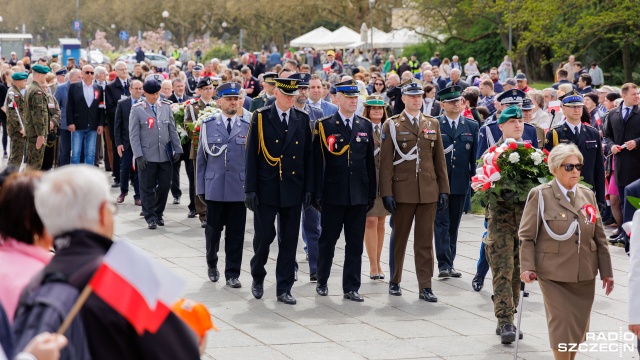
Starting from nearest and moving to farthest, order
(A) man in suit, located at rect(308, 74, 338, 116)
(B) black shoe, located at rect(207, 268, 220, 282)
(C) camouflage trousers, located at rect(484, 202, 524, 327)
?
(C) camouflage trousers, located at rect(484, 202, 524, 327)
(B) black shoe, located at rect(207, 268, 220, 282)
(A) man in suit, located at rect(308, 74, 338, 116)

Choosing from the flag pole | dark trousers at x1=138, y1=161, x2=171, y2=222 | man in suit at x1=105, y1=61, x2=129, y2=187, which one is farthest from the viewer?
man in suit at x1=105, y1=61, x2=129, y2=187

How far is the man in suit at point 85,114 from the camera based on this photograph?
17.2 metres

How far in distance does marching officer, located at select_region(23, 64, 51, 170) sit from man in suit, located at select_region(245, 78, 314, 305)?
753 cm

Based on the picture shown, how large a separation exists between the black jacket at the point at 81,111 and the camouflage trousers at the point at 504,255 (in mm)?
10082

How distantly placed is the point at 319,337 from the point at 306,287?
202cm

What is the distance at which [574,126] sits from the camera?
11.8 m

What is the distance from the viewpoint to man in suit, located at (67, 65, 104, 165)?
17.2m

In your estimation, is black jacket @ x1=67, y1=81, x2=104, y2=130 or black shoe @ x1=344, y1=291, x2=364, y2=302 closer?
black shoe @ x1=344, y1=291, x2=364, y2=302

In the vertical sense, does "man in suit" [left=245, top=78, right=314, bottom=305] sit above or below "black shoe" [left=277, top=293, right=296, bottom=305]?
above

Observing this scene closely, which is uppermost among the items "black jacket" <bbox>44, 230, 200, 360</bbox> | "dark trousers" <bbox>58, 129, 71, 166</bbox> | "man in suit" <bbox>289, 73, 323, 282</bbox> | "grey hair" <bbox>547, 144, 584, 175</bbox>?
"grey hair" <bbox>547, 144, 584, 175</bbox>

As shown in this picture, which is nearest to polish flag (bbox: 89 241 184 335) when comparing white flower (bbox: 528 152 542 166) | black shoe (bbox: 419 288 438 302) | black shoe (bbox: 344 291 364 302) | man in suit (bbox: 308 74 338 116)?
white flower (bbox: 528 152 542 166)

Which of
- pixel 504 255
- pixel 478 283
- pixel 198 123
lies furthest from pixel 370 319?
pixel 198 123

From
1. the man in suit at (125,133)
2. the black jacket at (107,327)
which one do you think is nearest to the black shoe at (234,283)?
the man in suit at (125,133)

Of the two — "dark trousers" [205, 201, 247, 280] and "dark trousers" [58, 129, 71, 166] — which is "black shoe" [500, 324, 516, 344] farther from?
"dark trousers" [58, 129, 71, 166]
